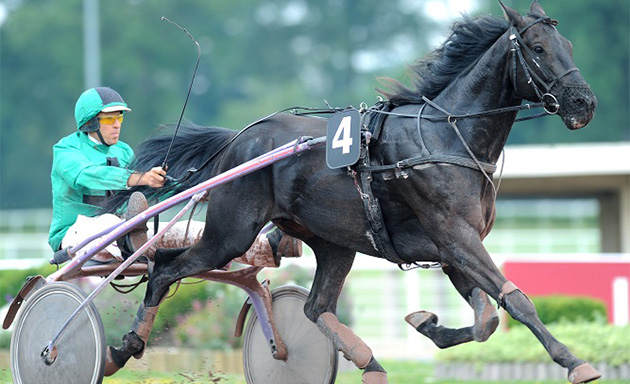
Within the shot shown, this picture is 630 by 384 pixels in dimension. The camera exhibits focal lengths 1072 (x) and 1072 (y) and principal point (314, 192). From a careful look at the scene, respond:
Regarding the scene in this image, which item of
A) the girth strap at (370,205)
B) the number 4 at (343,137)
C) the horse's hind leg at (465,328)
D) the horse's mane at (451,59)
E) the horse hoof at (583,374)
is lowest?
the horse hoof at (583,374)

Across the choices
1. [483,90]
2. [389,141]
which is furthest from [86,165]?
[483,90]

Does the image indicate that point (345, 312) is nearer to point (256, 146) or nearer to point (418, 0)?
point (256, 146)

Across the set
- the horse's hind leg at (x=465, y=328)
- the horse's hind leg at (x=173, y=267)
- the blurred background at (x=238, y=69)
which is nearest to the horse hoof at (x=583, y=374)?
the horse's hind leg at (x=465, y=328)

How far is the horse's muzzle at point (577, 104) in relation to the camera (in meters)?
4.85

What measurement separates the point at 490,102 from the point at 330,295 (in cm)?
148

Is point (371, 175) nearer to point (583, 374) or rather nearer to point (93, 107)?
point (583, 374)

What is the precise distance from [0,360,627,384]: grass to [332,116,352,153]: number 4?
190 cm

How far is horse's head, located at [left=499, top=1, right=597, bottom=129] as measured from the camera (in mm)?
4867

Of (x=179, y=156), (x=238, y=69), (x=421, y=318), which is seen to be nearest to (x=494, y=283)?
(x=421, y=318)

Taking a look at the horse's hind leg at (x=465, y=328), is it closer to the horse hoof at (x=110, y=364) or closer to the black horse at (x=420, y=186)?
the black horse at (x=420, y=186)

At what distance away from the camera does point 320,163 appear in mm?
5598

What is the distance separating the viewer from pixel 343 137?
5352mm

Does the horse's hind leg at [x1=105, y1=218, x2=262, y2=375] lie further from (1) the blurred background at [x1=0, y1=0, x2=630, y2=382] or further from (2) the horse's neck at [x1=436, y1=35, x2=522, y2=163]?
(1) the blurred background at [x1=0, y1=0, x2=630, y2=382]

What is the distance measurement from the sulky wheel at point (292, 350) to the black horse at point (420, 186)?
35 cm
